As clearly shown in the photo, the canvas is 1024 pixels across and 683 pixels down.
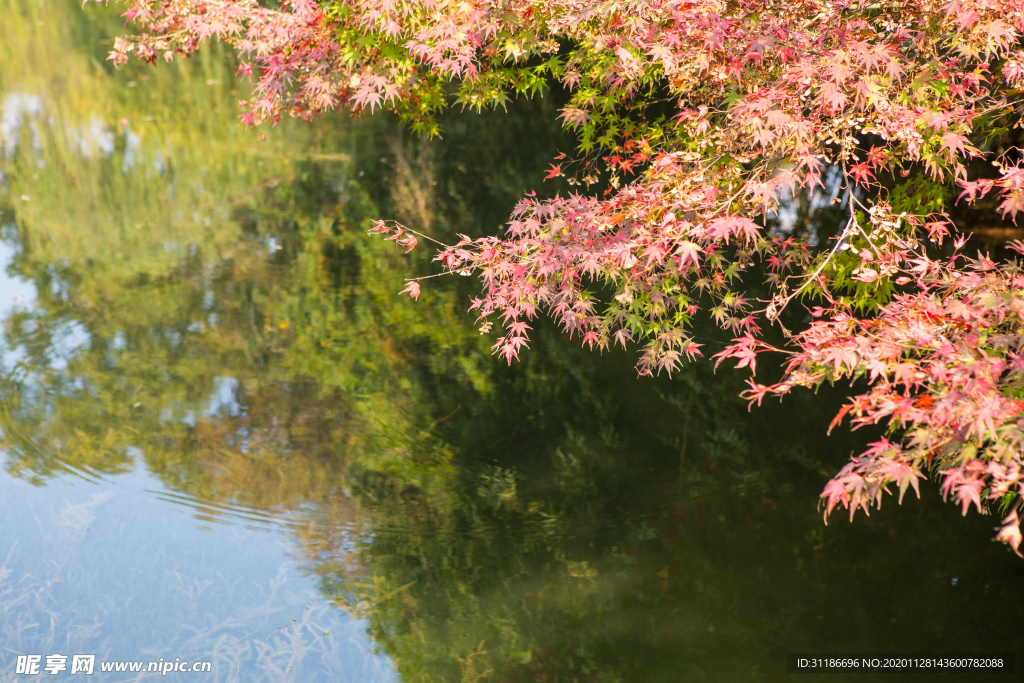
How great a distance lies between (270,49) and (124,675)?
3.09m

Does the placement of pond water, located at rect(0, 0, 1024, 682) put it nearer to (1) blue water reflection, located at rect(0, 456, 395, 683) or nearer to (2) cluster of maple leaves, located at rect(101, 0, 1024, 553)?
(1) blue water reflection, located at rect(0, 456, 395, 683)

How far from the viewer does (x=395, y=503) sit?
368 centimetres

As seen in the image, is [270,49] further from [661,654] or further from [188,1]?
[661,654]

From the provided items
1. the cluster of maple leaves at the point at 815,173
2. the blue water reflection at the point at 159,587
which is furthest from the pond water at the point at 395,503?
the cluster of maple leaves at the point at 815,173

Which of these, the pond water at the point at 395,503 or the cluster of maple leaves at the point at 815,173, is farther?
the pond water at the point at 395,503

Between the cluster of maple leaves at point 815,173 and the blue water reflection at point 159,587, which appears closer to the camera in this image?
the cluster of maple leaves at point 815,173

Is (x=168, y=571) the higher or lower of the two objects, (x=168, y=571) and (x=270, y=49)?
the lower

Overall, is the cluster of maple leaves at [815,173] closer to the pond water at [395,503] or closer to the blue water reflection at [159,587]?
the pond water at [395,503]

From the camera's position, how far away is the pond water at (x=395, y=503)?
9.96ft

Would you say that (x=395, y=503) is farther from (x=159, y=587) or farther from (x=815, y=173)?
(x=815, y=173)

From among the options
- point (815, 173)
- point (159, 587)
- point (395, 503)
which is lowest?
point (159, 587)

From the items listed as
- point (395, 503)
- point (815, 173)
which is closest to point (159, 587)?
point (395, 503)

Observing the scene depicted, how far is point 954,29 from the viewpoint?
2.23 metres

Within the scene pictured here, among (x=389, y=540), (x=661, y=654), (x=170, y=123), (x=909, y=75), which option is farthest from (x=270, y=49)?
(x=170, y=123)
